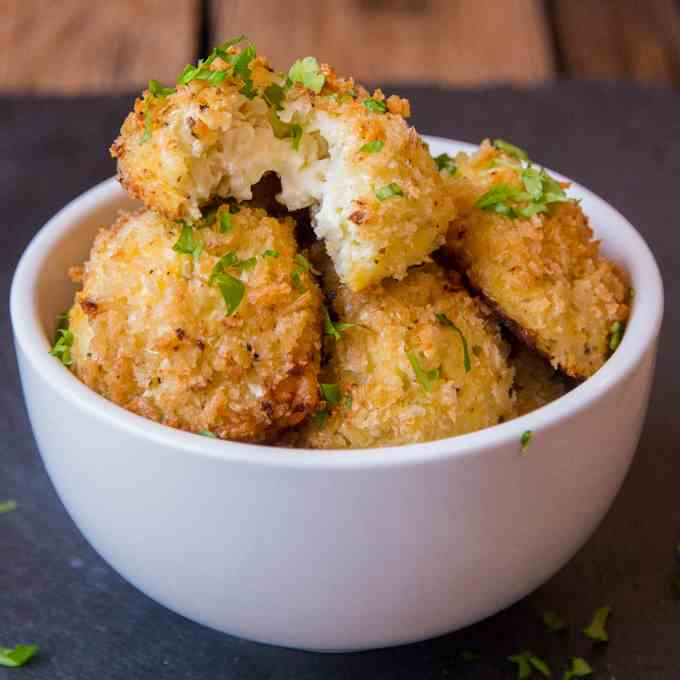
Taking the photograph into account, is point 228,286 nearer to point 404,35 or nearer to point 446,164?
point 446,164

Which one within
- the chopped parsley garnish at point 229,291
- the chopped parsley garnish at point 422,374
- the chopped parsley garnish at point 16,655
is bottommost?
the chopped parsley garnish at point 16,655

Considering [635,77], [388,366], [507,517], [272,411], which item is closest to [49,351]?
[272,411]

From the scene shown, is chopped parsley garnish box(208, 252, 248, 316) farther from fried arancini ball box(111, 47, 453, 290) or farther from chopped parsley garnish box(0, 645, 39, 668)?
chopped parsley garnish box(0, 645, 39, 668)

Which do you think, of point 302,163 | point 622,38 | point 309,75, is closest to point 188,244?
point 302,163

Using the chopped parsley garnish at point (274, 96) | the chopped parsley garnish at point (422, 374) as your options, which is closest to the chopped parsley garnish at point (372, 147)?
the chopped parsley garnish at point (274, 96)

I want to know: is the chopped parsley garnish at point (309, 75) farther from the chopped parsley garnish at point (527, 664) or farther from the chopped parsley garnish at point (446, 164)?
the chopped parsley garnish at point (527, 664)

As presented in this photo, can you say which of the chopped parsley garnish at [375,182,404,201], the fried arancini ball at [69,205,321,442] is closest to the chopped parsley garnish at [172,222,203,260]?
the fried arancini ball at [69,205,321,442]

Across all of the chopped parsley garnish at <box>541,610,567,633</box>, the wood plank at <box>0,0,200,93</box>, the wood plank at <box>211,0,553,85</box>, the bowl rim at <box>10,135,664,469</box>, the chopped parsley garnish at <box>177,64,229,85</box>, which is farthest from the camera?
the wood plank at <box>211,0,553,85</box>
